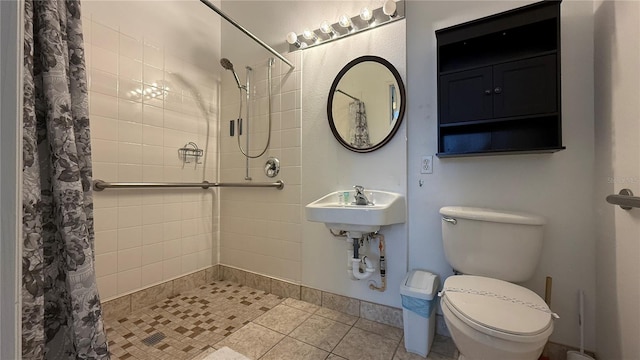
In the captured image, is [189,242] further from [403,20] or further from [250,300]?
[403,20]

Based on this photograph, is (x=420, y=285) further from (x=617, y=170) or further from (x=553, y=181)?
(x=617, y=170)

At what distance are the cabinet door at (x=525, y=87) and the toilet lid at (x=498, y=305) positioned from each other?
849mm

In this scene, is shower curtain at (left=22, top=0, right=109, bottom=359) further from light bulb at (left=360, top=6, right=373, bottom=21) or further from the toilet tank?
Result: the toilet tank

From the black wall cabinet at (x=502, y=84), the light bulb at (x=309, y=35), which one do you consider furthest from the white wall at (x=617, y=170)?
the light bulb at (x=309, y=35)

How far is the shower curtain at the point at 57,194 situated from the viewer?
0.69 meters

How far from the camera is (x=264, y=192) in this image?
2184mm

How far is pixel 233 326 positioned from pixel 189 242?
2.96 feet

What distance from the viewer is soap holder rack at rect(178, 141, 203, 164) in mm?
2150

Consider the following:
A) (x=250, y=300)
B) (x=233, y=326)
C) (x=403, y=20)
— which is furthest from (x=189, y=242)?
(x=403, y=20)

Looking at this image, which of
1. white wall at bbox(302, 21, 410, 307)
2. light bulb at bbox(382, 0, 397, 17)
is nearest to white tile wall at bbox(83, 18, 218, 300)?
white wall at bbox(302, 21, 410, 307)

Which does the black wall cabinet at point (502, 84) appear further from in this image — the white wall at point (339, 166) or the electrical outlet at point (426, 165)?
the white wall at point (339, 166)

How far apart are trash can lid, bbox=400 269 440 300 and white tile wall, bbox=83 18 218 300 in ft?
5.91

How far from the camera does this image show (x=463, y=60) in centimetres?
149

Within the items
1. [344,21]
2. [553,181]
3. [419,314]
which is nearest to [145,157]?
[344,21]
